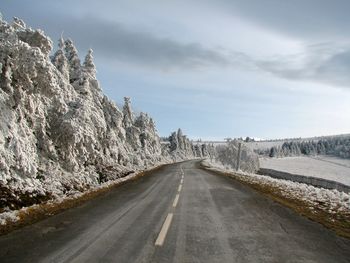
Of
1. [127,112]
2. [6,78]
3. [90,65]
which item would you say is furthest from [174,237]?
[127,112]

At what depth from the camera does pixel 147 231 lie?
9.20 meters

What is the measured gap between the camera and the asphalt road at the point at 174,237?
7.07m

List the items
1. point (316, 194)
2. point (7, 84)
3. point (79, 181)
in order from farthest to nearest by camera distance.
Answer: point (79, 181)
point (316, 194)
point (7, 84)

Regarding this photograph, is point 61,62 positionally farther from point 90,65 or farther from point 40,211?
point 40,211

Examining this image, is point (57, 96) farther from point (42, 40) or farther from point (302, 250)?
point (302, 250)

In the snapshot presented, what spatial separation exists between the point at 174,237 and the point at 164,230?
0.78m

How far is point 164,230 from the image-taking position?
9.33 m

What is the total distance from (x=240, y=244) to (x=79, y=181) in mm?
15405

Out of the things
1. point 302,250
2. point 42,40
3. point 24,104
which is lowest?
point 302,250

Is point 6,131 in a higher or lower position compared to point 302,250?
higher

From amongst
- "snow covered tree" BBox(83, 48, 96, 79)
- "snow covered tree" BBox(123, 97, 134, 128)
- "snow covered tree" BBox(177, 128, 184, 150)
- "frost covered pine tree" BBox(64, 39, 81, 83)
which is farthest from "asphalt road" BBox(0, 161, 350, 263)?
"snow covered tree" BBox(177, 128, 184, 150)

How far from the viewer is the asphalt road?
707cm

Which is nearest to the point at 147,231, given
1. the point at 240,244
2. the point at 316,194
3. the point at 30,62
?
the point at 240,244

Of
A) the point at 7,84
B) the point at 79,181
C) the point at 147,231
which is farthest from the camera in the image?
the point at 79,181
